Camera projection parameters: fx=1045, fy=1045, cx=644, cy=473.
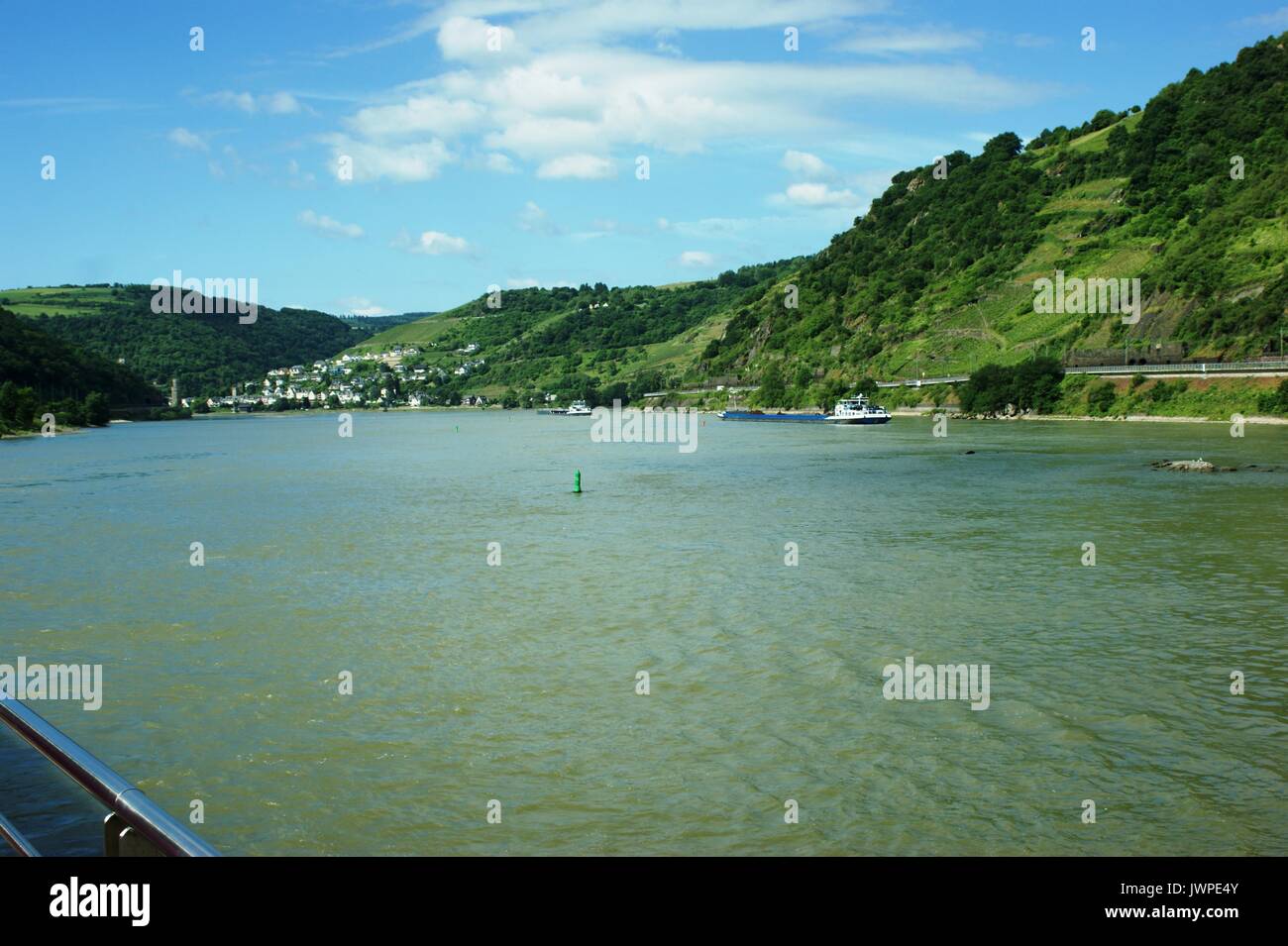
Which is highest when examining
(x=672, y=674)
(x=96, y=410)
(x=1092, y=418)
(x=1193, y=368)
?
(x=1193, y=368)

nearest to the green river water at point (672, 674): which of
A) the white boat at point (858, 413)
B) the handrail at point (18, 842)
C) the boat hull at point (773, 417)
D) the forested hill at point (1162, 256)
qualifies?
the handrail at point (18, 842)

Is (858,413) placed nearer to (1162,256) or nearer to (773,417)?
(773,417)

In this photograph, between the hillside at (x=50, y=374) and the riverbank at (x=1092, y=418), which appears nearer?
the riverbank at (x=1092, y=418)

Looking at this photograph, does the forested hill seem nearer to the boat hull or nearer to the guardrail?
the guardrail

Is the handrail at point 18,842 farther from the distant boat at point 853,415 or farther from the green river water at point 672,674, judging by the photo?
the distant boat at point 853,415

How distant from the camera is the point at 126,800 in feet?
14.1

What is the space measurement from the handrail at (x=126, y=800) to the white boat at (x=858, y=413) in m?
138

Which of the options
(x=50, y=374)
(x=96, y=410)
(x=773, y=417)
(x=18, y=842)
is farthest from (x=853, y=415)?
(x=18, y=842)

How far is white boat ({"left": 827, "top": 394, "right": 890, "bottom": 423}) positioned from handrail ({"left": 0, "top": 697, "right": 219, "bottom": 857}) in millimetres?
137939

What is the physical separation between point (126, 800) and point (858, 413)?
13998 cm

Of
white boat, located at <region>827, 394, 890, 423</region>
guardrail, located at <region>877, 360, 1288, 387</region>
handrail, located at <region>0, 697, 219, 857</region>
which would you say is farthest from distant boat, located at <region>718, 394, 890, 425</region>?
handrail, located at <region>0, 697, 219, 857</region>

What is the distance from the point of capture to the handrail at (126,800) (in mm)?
3982
